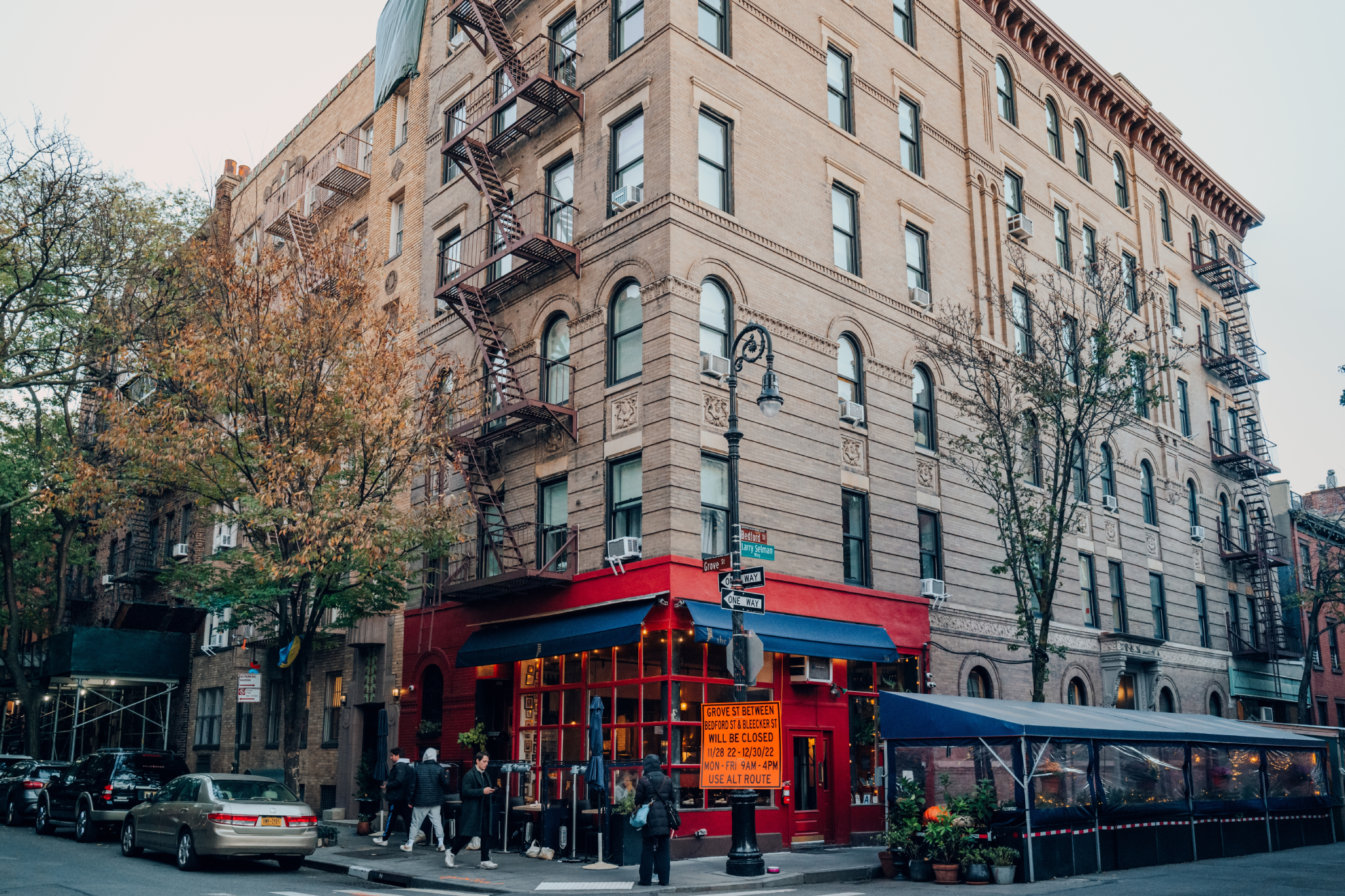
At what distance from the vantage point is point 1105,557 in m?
31.0

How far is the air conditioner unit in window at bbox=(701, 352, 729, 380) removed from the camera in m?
21.0

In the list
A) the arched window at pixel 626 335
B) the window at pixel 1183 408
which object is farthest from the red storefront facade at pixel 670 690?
the window at pixel 1183 408

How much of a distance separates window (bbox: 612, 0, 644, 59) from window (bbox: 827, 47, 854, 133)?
5054 millimetres

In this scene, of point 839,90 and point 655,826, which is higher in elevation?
point 839,90

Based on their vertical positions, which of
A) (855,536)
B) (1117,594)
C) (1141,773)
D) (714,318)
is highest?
(714,318)

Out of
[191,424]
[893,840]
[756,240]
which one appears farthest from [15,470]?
[893,840]

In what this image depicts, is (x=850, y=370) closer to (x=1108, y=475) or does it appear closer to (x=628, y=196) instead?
(x=628, y=196)

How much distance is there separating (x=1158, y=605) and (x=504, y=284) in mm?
22033

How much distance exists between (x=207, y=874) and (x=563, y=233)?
14.1 meters

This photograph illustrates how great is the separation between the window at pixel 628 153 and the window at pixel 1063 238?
1554 centimetres

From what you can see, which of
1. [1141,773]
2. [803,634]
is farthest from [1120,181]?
[1141,773]

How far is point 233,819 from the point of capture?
1614 centimetres

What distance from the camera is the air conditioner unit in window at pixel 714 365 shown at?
2097 centimetres

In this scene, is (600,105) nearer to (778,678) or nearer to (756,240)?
(756,240)
